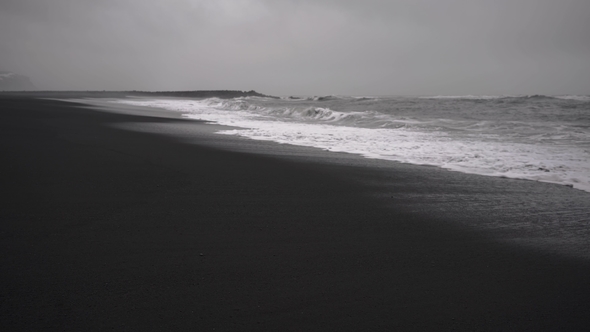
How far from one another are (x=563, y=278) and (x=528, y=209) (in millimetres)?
1441

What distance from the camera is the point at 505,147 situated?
7.26m

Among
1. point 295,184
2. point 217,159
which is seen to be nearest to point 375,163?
point 295,184

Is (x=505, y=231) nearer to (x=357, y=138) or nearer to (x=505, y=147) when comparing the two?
(x=505, y=147)

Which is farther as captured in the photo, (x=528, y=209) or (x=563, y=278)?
(x=528, y=209)

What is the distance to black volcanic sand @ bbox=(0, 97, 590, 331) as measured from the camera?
62.8 inches

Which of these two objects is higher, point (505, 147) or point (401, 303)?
point (505, 147)

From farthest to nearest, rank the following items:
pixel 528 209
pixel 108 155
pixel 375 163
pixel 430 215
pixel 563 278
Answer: pixel 375 163 < pixel 108 155 < pixel 528 209 < pixel 430 215 < pixel 563 278

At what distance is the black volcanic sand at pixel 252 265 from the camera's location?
1596 millimetres

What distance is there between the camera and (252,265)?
2064mm

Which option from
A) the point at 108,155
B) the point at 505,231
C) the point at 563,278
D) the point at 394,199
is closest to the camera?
the point at 563,278

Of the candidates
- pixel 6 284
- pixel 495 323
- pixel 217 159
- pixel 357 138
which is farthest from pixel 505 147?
pixel 6 284

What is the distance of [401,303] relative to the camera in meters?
1.74

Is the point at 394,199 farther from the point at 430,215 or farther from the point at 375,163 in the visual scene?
the point at 375,163

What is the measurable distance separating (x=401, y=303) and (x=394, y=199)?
1901mm
